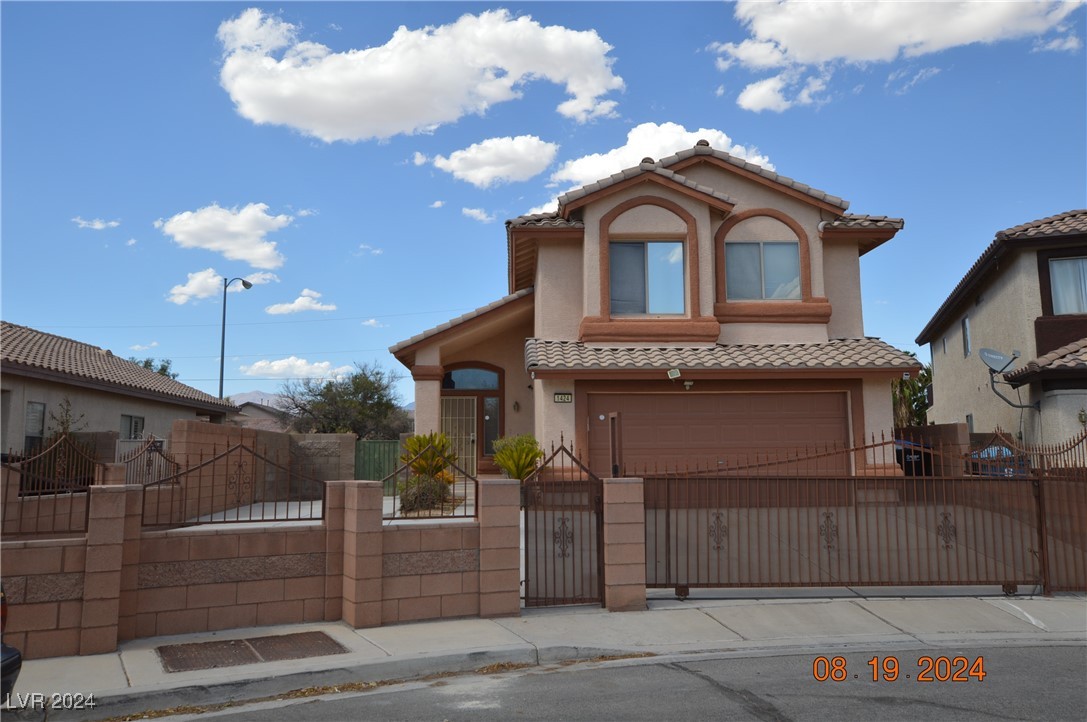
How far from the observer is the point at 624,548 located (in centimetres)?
986

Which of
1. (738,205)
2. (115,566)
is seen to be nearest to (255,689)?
(115,566)

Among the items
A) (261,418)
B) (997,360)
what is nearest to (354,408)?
(261,418)

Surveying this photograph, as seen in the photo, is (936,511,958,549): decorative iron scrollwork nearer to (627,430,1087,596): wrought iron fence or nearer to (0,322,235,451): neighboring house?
(627,430,1087,596): wrought iron fence

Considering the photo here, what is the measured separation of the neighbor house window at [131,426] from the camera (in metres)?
24.4

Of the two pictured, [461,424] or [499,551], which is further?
[461,424]

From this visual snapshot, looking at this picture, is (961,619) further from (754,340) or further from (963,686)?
(754,340)

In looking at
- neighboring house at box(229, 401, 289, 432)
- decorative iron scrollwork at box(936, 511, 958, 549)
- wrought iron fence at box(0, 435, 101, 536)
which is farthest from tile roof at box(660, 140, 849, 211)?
neighboring house at box(229, 401, 289, 432)

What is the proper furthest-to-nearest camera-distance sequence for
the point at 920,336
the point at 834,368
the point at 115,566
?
1. the point at 920,336
2. the point at 834,368
3. the point at 115,566

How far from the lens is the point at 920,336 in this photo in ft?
105

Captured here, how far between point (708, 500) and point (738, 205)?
36.8 ft

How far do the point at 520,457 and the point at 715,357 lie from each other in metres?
4.80

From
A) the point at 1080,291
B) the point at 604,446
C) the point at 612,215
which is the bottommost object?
the point at 604,446

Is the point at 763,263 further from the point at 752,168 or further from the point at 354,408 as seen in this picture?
the point at 354,408

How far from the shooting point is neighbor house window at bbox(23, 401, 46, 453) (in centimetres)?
1913
